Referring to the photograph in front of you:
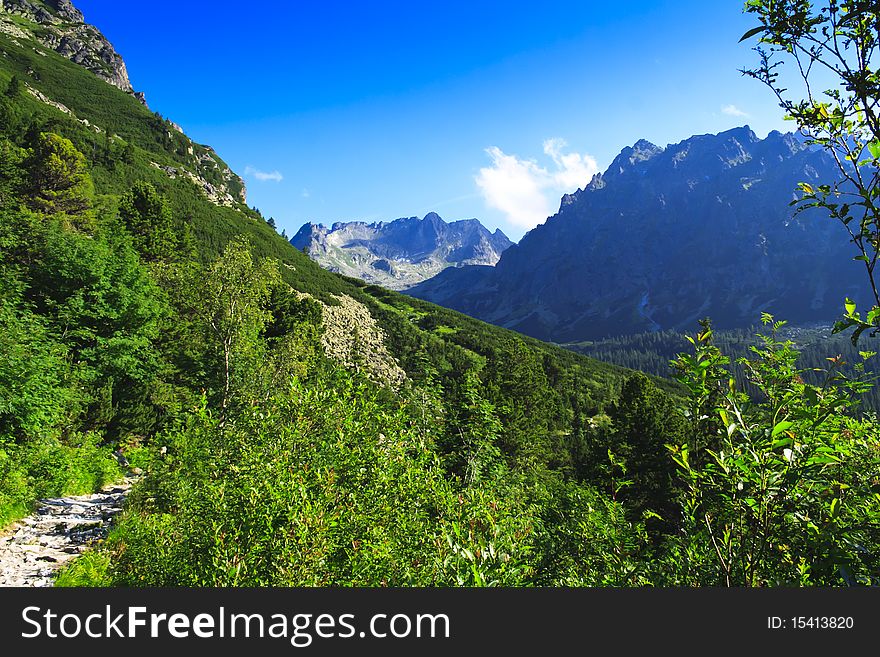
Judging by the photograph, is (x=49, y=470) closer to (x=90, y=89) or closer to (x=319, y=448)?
(x=319, y=448)

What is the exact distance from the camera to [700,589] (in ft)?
10.5

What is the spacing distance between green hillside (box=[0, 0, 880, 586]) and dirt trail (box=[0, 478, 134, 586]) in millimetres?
693

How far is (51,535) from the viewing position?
1215cm

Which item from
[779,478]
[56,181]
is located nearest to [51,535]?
[779,478]

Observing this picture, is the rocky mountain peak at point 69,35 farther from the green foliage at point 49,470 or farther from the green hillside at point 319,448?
the green foliage at point 49,470

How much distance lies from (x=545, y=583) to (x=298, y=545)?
315 centimetres

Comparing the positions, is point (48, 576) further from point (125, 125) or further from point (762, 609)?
point (125, 125)

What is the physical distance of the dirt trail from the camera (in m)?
9.99

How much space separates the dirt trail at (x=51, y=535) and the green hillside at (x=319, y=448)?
0.69 metres

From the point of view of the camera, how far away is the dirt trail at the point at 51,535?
9992mm

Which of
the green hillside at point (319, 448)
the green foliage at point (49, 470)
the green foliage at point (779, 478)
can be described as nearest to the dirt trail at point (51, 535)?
the green foliage at point (49, 470)

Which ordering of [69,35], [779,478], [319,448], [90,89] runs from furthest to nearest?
1. [69,35]
2. [90,89]
3. [319,448]
4. [779,478]

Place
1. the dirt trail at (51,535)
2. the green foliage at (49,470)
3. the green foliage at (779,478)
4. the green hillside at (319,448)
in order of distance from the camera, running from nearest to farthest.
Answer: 1. the green foliage at (779,478)
2. the green hillside at (319,448)
3. the dirt trail at (51,535)
4. the green foliage at (49,470)

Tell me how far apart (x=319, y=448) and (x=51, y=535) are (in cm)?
1061
